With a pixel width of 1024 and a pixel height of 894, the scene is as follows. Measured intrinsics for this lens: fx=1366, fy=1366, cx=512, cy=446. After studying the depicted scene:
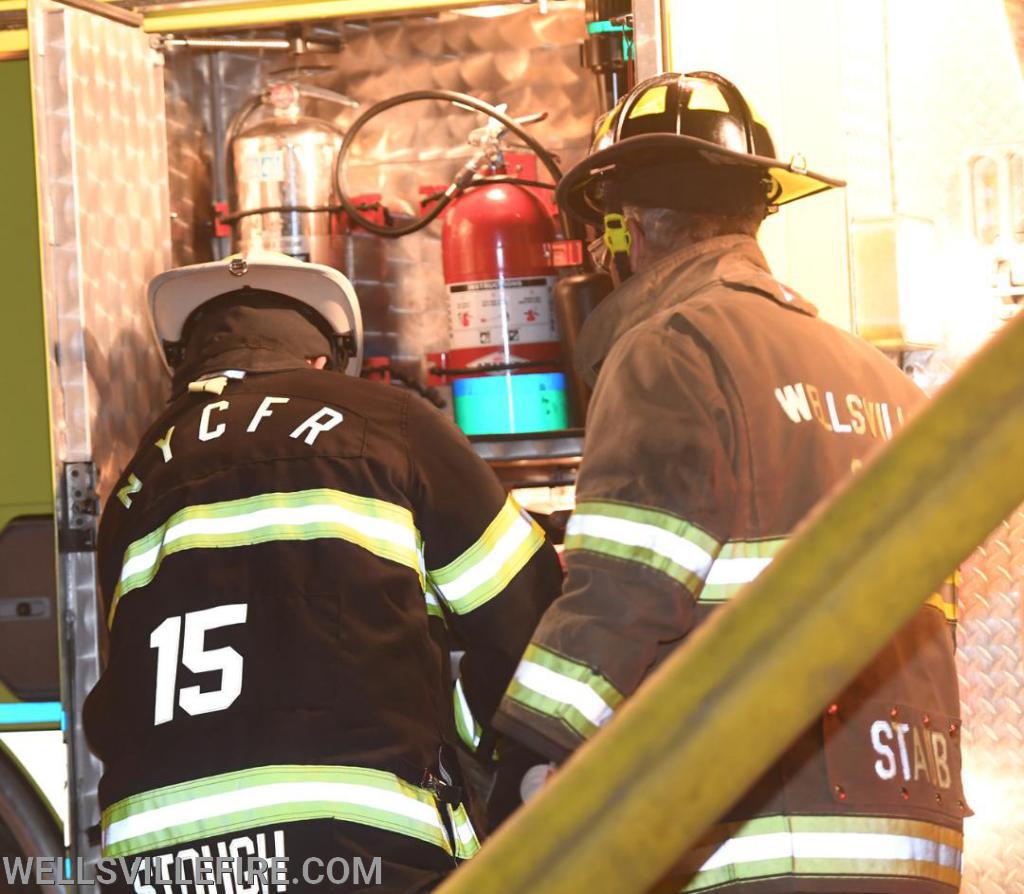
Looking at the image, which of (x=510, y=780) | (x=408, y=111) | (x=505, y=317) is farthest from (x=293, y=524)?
(x=408, y=111)

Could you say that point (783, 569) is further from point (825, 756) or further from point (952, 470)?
point (825, 756)

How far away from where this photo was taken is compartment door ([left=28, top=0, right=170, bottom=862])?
10.9 ft

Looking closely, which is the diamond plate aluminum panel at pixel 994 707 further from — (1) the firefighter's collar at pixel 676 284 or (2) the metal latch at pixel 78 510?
(2) the metal latch at pixel 78 510

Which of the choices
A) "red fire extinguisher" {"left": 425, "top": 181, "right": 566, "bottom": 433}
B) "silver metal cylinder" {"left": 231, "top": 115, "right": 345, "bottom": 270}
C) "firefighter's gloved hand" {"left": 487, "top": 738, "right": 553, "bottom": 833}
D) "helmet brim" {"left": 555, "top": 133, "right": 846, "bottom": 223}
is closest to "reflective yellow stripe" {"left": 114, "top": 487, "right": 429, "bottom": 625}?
"firefighter's gloved hand" {"left": 487, "top": 738, "right": 553, "bottom": 833}

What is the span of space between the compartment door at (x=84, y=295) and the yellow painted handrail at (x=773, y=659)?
111 inches

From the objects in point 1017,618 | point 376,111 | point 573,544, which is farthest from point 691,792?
point 376,111

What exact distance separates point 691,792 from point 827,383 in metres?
1.65

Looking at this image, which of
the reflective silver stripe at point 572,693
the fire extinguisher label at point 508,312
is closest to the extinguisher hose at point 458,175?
the fire extinguisher label at point 508,312

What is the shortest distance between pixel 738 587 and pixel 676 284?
2.02 feet

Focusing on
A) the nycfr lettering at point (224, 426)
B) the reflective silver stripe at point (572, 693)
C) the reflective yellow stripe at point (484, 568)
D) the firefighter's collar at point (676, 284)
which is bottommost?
the reflective silver stripe at point (572, 693)

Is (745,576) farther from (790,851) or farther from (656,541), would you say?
(790,851)

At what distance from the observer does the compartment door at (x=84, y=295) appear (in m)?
3.33

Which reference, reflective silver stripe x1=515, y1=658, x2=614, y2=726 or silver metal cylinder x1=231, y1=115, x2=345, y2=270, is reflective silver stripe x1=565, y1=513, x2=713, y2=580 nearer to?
reflective silver stripe x1=515, y1=658, x2=614, y2=726

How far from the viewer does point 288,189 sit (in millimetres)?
4117
